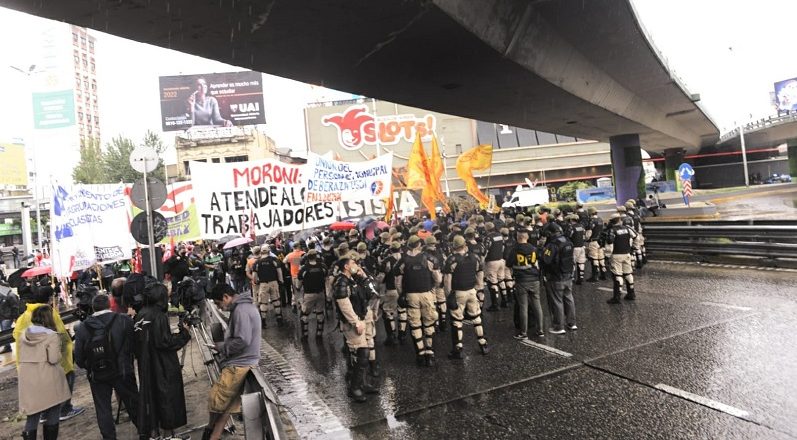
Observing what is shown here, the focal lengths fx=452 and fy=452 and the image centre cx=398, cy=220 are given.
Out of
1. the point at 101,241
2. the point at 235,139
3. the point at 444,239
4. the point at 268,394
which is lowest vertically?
the point at 268,394

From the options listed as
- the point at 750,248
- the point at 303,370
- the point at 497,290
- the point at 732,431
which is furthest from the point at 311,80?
the point at 750,248

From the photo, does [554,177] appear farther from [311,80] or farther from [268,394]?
[268,394]

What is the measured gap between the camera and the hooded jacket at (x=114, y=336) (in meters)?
4.84

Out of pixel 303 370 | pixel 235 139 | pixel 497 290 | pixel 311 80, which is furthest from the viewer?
pixel 235 139

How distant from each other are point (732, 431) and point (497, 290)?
620 cm

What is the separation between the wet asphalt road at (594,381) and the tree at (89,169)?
4345 cm

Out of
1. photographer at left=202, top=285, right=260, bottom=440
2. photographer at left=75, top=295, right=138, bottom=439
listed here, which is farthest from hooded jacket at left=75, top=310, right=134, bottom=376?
photographer at left=202, top=285, right=260, bottom=440

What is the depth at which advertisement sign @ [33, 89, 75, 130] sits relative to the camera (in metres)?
19.8

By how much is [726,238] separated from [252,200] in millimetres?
12827

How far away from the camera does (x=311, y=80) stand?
773 cm

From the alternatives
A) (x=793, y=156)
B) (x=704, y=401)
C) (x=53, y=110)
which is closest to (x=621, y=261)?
(x=704, y=401)

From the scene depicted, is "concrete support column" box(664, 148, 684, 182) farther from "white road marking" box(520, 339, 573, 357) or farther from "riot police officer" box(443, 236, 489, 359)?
"riot police officer" box(443, 236, 489, 359)

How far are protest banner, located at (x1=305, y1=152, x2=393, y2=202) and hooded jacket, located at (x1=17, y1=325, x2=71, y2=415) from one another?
755 centimetres

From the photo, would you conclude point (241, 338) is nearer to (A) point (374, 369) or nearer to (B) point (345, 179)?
(A) point (374, 369)
